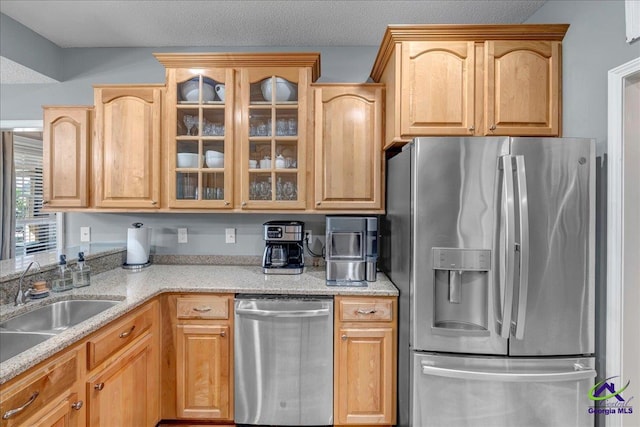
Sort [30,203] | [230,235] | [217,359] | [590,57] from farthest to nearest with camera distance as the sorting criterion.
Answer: [30,203] < [230,235] < [217,359] < [590,57]

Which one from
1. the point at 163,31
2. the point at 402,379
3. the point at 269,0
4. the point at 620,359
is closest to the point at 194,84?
the point at 163,31

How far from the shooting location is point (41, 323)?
1662mm

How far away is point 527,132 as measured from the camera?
1.92m

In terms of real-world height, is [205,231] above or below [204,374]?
above

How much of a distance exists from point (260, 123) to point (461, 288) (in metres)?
1.65

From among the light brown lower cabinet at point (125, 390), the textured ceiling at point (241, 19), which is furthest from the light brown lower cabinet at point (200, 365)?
the textured ceiling at point (241, 19)

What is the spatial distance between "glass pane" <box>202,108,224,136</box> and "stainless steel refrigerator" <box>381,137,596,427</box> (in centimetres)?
139

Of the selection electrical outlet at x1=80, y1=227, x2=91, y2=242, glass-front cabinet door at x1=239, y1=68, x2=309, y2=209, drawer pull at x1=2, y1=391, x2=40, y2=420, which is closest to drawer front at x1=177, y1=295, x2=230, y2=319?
glass-front cabinet door at x1=239, y1=68, x2=309, y2=209

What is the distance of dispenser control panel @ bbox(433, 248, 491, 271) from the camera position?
156 cm

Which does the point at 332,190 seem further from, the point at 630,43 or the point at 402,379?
the point at 630,43

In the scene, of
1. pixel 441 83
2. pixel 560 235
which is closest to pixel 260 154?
pixel 441 83

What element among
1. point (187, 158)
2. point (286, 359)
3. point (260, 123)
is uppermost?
point (260, 123)

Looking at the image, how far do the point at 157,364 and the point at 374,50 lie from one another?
263cm

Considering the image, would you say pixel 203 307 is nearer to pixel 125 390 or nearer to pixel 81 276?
pixel 125 390
